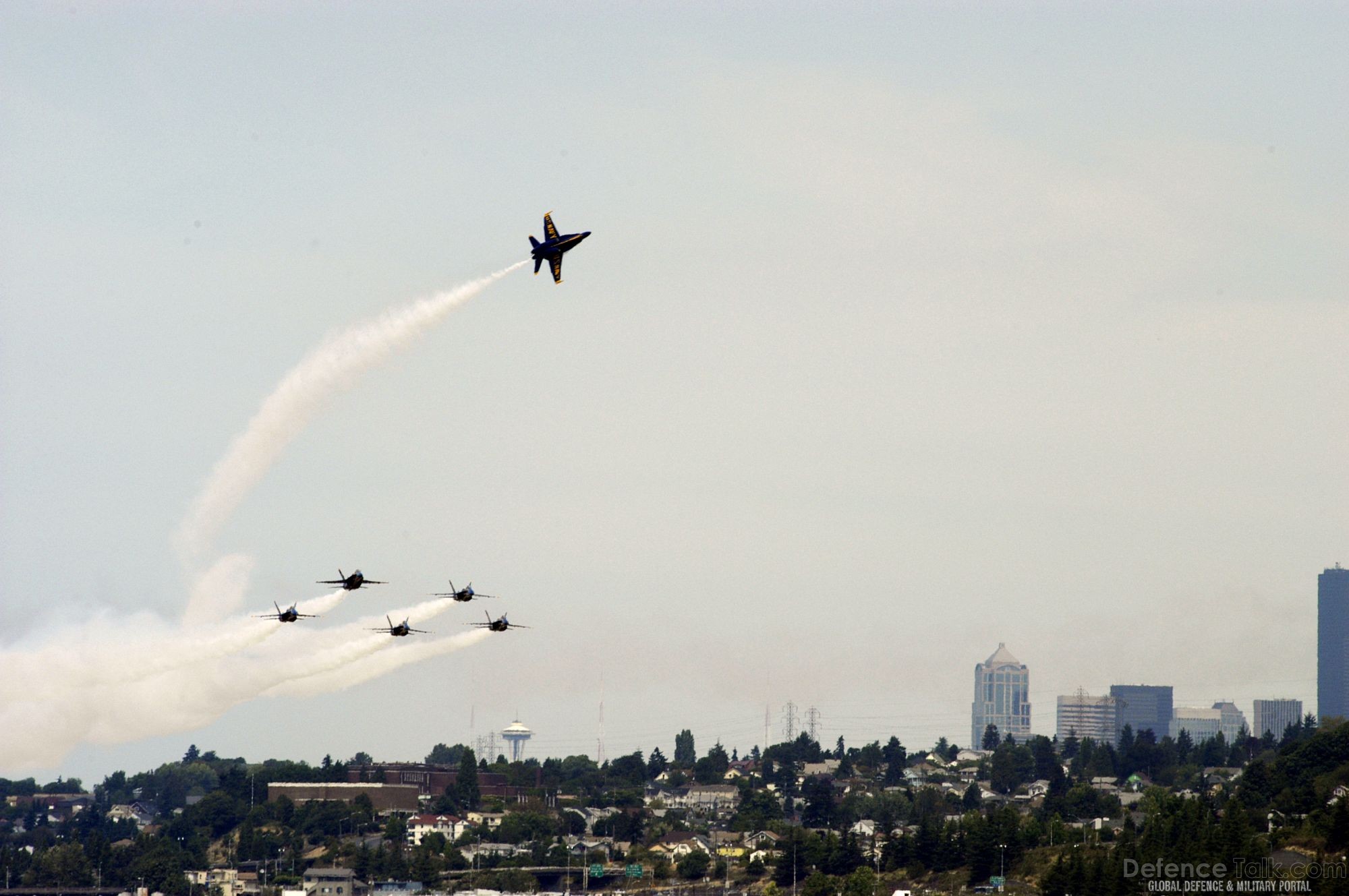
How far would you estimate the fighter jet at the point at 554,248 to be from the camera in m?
150

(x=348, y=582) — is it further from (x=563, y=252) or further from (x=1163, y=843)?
(x=1163, y=843)

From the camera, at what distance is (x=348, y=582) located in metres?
138

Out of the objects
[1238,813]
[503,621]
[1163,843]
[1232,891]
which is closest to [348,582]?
[503,621]

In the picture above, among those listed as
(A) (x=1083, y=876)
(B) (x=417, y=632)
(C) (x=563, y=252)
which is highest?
(C) (x=563, y=252)

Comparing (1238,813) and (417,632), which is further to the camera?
(1238,813)

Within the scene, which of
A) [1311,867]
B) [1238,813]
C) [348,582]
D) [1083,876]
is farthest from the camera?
[1238,813]

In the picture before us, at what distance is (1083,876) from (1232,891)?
22649 mm

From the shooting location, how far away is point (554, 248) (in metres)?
150

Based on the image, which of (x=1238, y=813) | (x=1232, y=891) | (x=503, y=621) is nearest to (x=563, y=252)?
(x=503, y=621)

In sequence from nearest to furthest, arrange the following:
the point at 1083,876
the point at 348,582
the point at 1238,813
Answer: the point at 348,582, the point at 1083,876, the point at 1238,813

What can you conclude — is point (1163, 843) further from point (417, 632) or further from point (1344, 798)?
point (417, 632)

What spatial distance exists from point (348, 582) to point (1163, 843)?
280ft

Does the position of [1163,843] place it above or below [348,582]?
below

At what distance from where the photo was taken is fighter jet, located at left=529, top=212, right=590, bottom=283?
150 m
